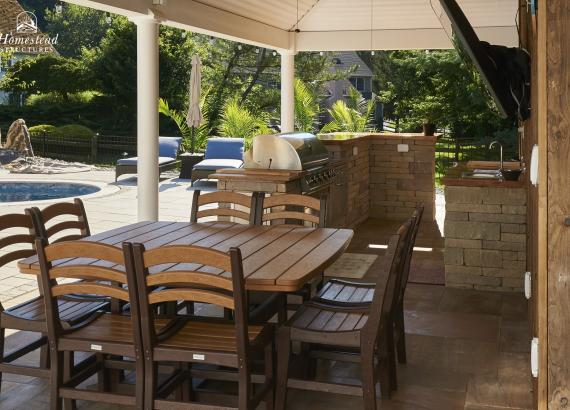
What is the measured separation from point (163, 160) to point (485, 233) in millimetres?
10046

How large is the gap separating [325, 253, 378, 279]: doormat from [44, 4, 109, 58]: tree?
22991 mm

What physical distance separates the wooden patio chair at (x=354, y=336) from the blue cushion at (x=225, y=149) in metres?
10.8

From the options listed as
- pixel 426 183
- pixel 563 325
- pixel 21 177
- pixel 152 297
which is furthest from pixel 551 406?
pixel 21 177

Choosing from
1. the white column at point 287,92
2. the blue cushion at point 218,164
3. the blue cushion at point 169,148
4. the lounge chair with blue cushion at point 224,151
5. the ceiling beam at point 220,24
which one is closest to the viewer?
the ceiling beam at point 220,24

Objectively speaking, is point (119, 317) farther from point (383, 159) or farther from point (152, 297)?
point (383, 159)

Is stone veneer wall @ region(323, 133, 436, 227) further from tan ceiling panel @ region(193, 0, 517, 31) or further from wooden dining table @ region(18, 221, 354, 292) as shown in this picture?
wooden dining table @ region(18, 221, 354, 292)

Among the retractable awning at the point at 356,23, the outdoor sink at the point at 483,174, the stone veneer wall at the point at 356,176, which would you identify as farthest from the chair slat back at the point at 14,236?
the retractable awning at the point at 356,23

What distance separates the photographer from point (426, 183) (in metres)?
9.69

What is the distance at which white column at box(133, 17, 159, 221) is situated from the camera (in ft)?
23.5

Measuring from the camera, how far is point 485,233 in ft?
19.7

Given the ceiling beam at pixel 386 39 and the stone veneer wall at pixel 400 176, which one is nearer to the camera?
the stone veneer wall at pixel 400 176

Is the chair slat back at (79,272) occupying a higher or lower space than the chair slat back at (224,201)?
lower

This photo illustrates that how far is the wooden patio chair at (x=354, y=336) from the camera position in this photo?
3246mm

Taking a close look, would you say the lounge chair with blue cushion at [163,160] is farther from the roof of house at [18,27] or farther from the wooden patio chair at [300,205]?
the wooden patio chair at [300,205]
